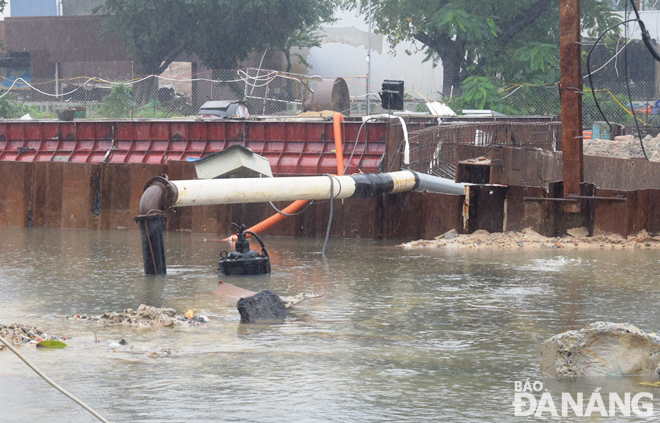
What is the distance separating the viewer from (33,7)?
7675cm

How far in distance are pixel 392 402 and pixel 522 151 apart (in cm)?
1386

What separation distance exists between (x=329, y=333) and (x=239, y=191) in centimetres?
636

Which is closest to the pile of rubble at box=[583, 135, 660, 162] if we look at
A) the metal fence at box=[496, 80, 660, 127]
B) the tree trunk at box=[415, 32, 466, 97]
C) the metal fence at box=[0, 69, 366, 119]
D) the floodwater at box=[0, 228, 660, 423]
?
the metal fence at box=[496, 80, 660, 127]

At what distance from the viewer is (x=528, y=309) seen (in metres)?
12.6

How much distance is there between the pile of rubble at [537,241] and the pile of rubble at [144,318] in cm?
866

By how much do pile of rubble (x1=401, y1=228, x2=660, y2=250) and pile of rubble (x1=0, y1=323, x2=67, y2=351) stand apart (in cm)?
1026

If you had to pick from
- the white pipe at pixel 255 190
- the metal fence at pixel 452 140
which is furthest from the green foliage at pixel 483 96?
the white pipe at pixel 255 190

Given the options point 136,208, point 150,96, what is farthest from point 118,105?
point 136,208

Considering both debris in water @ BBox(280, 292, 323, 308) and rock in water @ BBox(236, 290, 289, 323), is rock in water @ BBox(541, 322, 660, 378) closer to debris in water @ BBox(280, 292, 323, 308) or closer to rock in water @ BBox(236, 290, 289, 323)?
rock in water @ BBox(236, 290, 289, 323)

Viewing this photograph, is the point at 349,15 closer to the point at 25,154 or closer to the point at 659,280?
the point at 25,154

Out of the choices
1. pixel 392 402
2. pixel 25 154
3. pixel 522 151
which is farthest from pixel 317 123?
pixel 392 402

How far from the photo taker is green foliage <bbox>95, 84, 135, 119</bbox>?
133ft

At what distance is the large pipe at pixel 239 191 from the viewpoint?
621 inches

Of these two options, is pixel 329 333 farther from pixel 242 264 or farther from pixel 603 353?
pixel 242 264
